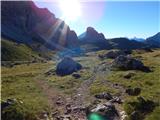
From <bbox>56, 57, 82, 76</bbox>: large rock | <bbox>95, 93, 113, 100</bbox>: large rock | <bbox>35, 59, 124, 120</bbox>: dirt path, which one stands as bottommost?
<bbox>35, 59, 124, 120</bbox>: dirt path

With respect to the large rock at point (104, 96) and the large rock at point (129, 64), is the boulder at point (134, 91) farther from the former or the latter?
the large rock at point (129, 64)

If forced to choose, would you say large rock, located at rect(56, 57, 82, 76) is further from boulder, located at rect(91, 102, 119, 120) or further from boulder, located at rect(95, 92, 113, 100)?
boulder, located at rect(91, 102, 119, 120)

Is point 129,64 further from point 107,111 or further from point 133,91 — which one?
point 107,111

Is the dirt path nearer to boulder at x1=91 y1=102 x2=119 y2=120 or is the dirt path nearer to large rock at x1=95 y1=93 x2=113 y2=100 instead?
large rock at x1=95 y1=93 x2=113 y2=100

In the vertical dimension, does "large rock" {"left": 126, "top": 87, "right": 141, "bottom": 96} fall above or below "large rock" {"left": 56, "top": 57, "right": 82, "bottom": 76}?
below

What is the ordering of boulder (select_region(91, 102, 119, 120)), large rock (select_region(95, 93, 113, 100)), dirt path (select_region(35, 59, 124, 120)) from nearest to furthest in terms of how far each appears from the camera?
boulder (select_region(91, 102, 119, 120)), dirt path (select_region(35, 59, 124, 120)), large rock (select_region(95, 93, 113, 100))

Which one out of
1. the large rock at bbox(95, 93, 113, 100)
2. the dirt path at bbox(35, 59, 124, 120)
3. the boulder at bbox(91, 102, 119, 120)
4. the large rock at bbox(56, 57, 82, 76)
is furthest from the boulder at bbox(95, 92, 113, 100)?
the large rock at bbox(56, 57, 82, 76)

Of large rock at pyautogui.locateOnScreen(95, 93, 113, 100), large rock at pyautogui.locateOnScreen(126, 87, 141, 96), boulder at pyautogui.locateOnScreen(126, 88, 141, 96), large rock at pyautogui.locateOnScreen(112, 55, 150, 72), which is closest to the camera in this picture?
large rock at pyautogui.locateOnScreen(95, 93, 113, 100)

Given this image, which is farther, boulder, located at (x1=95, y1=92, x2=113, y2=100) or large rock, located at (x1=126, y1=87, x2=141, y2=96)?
large rock, located at (x1=126, y1=87, x2=141, y2=96)

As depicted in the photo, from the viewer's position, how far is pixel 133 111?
28.9 metres

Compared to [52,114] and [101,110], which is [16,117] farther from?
[101,110]

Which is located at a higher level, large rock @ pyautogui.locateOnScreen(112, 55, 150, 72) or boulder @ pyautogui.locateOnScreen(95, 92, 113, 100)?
large rock @ pyautogui.locateOnScreen(112, 55, 150, 72)

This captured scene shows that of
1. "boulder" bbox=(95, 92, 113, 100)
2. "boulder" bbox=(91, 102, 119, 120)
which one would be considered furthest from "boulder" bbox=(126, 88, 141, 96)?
"boulder" bbox=(91, 102, 119, 120)

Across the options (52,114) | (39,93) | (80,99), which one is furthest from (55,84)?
(52,114)
